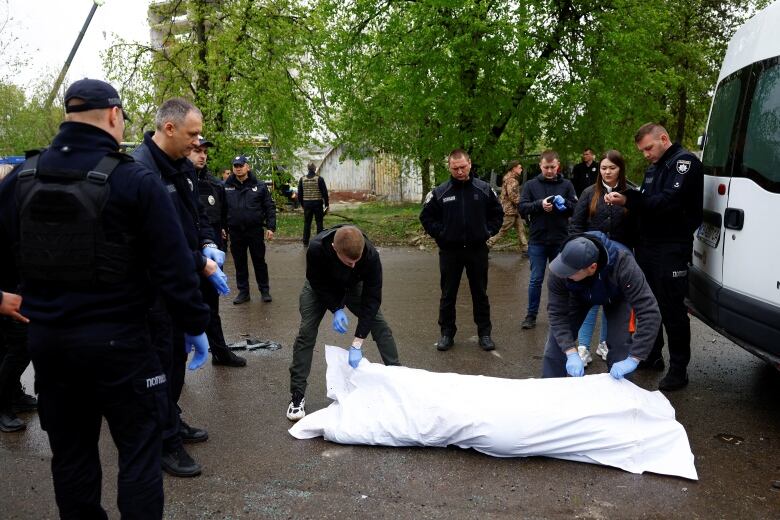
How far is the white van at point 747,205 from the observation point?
3.90 meters

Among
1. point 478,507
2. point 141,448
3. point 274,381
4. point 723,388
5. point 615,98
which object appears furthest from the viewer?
point 615,98

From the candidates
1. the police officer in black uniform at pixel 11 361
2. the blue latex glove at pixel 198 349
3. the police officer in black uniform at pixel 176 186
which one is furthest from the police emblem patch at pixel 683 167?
the police officer in black uniform at pixel 11 361

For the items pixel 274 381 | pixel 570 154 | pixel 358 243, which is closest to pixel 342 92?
pixel 570 154

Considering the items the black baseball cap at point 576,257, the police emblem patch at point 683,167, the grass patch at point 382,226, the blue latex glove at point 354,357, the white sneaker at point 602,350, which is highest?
the police emblem patch at point 683,167

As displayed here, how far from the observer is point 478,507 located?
3.27 meters

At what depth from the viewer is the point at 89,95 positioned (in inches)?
99.2

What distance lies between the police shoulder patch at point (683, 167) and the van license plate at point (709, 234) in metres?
0.46

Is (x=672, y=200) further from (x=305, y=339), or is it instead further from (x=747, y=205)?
(x=305, y=339)

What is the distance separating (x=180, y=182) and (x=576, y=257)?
7.68ft

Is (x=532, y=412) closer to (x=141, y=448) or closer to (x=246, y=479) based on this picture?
(x=246, y=479)

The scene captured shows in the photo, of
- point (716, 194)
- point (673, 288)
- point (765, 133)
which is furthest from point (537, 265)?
point (765, 133)

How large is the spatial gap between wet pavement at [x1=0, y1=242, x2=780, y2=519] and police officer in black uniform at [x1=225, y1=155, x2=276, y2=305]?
9.61ft

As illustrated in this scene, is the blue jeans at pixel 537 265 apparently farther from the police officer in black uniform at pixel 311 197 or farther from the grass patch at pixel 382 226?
the police officer in black uniform at pixel 311 197

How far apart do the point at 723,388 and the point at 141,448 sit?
14.1ft
